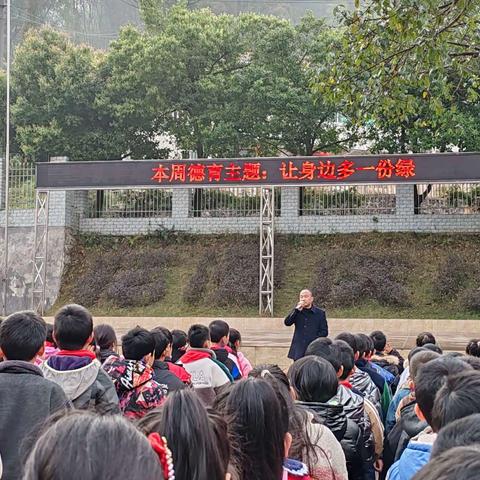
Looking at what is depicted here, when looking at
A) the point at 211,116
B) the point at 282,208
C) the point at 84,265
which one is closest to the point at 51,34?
the point at 211,116

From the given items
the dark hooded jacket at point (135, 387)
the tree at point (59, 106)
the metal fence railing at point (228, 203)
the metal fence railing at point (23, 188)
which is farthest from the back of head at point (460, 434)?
the tree at point (59, 106)

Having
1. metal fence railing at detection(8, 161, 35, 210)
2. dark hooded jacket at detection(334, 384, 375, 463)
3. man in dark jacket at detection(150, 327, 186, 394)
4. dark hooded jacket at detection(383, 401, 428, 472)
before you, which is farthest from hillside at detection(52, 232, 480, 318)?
dark hooded jacket at detection(334, 384, 375, 463)

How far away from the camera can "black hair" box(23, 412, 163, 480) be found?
1321 millimetres

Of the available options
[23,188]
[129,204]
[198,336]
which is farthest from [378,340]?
[23,188]

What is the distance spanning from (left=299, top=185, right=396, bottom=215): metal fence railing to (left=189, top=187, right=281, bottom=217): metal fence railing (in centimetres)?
94

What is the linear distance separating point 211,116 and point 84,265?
4.93 metres

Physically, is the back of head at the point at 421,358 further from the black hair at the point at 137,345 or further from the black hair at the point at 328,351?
the black hair at the point at 137,345

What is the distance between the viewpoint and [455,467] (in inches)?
48.0

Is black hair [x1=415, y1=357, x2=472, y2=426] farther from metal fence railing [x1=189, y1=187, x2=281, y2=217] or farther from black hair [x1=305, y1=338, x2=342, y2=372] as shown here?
metal fence railing [x1=189, y1=187, x2=281, y2=217]

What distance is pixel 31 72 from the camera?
21.2 metres

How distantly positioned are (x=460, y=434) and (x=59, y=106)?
19834 mm

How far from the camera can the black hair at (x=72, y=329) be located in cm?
397

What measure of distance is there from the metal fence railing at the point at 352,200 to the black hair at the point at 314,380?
47.7 ft

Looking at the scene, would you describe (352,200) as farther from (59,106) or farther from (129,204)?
(59,106)
